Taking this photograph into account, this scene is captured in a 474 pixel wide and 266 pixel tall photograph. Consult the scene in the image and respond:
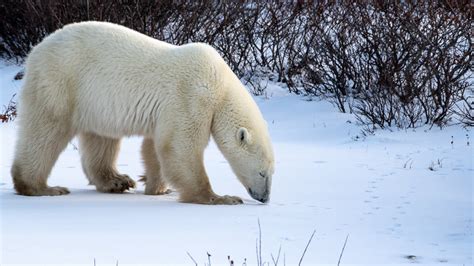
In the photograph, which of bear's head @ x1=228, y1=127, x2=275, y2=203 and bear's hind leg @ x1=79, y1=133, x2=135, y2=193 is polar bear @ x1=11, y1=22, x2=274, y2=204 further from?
bear's hind leg @ x1=79, y1=133, x2=135, y2=193

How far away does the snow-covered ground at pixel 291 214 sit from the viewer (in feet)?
13.4

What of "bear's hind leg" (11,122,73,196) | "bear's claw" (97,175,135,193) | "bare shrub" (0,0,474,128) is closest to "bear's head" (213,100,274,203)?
"bear's claw" (97,175,135,193)

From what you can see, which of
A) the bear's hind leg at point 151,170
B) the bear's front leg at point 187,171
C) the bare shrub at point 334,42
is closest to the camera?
the bear's front leg at point 187,171

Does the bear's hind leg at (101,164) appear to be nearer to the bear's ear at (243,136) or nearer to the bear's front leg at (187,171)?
the bear's front leg at (187,171)

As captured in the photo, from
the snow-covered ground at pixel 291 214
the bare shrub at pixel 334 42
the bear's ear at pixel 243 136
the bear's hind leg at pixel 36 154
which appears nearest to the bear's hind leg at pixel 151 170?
the snow-covered ground at pixel 291 214

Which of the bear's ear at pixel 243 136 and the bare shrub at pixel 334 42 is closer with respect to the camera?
the bear's ear at pixel 243 136

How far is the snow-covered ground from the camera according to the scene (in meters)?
4.09

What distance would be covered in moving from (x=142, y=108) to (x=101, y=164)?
0.71 metres

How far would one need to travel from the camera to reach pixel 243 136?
5711 millimetres

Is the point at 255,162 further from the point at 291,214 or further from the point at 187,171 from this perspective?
the point at 291,214

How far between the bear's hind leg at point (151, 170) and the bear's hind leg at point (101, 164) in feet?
0.74

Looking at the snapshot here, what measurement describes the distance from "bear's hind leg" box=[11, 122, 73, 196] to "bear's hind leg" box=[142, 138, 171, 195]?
59cm

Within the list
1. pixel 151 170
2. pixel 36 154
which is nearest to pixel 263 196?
pixel 151 170

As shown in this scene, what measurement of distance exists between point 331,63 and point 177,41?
2469mm
